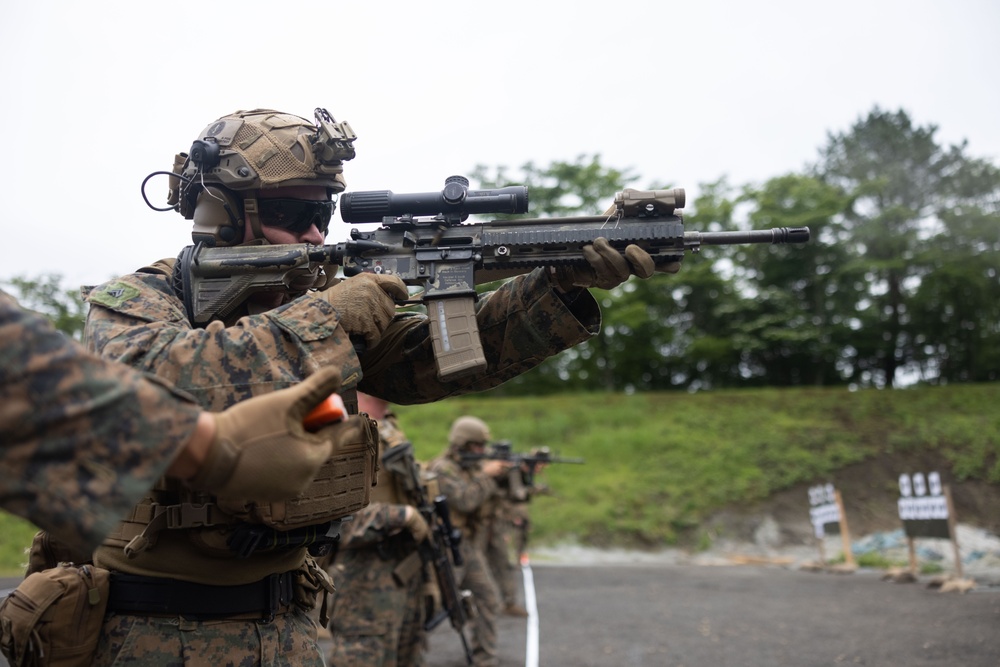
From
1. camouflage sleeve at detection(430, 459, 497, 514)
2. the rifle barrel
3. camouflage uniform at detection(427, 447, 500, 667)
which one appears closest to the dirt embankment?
camouflage uniform at detection(427, 447, 500, 667)

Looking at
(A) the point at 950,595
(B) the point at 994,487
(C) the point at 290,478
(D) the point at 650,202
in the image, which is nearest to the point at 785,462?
(B) the point at 994,487

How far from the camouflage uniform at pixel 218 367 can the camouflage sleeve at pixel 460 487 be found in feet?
22.6

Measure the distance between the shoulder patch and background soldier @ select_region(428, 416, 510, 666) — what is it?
6610 millimetres

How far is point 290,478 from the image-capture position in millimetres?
1730

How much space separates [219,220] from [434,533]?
14.0 ft

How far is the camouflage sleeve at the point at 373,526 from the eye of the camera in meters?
5.93

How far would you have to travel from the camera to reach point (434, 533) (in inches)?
269

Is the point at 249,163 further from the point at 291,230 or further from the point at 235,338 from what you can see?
the point at 235,338

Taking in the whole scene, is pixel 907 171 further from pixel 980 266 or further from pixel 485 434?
pixel 485 434

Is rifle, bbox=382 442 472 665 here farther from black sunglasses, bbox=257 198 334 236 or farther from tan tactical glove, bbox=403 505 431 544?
black sunglasses, bbox=257 198 334 236

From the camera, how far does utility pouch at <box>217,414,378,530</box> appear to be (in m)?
2.52

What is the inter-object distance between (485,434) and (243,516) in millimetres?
9468

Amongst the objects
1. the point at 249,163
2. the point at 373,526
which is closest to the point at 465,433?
the point at 373,526

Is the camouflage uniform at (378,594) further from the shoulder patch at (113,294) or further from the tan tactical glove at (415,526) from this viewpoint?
the shoulder patch at (113,294)
